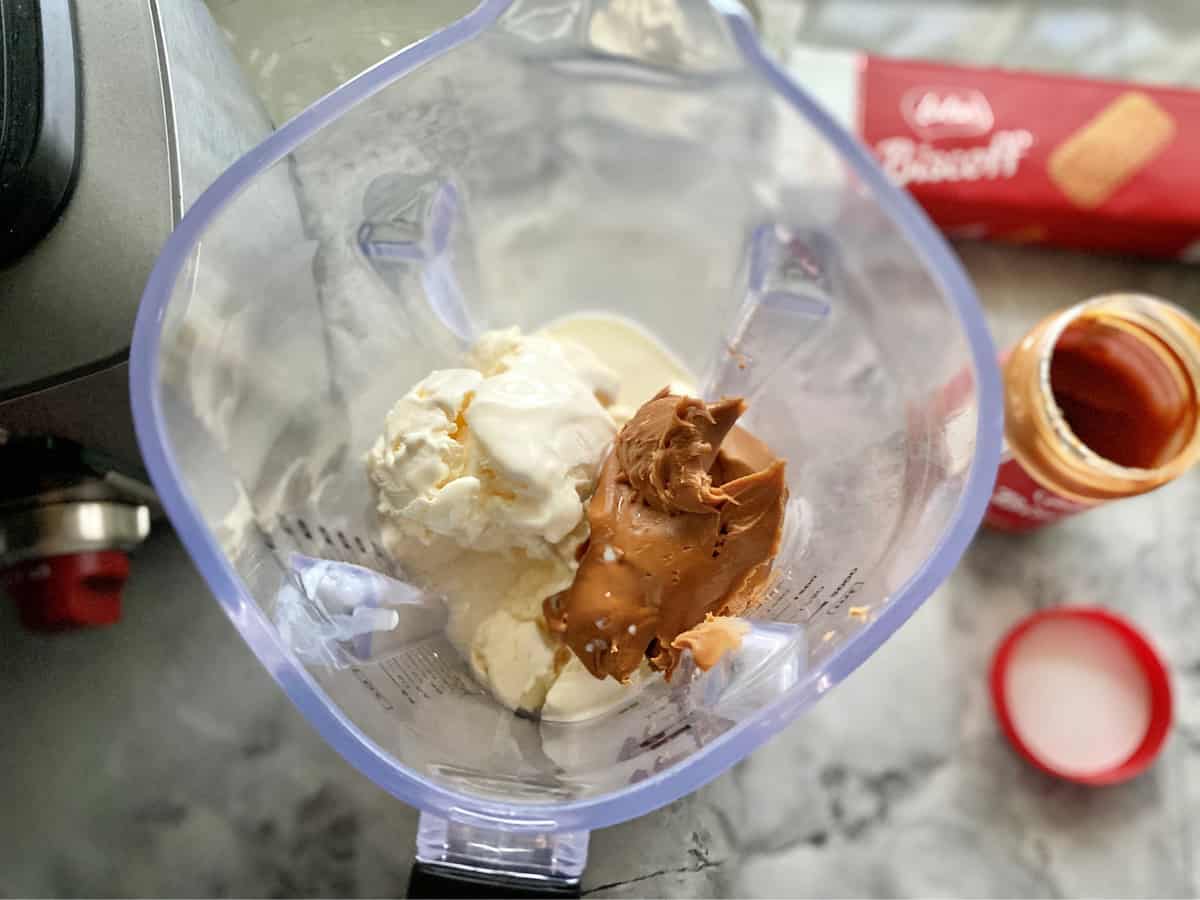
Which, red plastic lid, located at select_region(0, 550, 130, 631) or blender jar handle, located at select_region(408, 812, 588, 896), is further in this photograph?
red plastic lid, located at select_region(0, 550, 130, 631)

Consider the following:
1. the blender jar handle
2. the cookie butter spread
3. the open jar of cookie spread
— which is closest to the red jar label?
Answer: the open jar of cookie spread

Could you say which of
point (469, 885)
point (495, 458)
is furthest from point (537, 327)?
point (469, 885)

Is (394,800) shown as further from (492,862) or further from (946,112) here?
(946,112)

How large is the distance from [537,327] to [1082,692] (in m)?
0.42

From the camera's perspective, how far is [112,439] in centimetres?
49

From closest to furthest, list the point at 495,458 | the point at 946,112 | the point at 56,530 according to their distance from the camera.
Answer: the point at 495,458, the point at 56,530, the point at 946,112

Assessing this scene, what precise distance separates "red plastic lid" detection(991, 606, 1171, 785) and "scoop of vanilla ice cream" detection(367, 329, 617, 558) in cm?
33

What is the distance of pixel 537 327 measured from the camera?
608 millimetres

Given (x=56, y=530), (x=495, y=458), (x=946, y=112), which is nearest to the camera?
(x=495, y=458)

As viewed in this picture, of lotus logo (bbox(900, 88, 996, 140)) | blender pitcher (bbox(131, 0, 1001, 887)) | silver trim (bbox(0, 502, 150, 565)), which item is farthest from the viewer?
lotus logo (bbox(900, 88, 996, 140))

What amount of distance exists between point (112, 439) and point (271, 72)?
0.22 m

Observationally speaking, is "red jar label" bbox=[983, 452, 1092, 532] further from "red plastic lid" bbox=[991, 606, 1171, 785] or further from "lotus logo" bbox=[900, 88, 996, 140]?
"lotus logo" bbox=[900, 88, 996, 140]

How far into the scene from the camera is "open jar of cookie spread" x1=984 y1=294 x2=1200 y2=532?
515 mm

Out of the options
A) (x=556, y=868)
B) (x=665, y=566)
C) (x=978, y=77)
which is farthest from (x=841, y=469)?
(x=978, y=77)
